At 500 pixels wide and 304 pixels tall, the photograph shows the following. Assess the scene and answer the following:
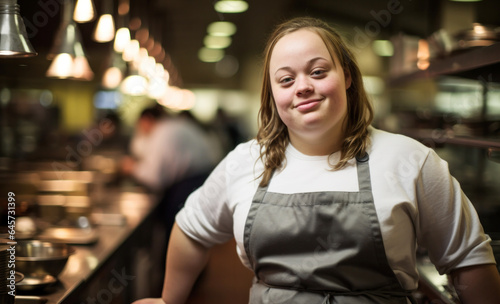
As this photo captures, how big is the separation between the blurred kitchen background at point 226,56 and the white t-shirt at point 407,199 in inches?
21.1

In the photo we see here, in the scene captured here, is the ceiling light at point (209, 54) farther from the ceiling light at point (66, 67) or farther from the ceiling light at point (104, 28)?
the ceiling light at point (66, 67)

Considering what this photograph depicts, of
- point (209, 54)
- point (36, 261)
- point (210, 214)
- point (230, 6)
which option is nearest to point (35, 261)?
point (36, 261)

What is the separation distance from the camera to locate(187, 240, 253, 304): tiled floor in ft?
12.7

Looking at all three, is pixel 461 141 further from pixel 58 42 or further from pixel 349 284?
pixel 58 42

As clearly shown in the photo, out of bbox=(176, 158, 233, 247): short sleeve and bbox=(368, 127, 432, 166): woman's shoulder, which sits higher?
bbox=(368, 127, 432, 166): woman's shoulder

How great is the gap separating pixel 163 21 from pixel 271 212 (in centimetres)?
646

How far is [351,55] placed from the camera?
1.69 m

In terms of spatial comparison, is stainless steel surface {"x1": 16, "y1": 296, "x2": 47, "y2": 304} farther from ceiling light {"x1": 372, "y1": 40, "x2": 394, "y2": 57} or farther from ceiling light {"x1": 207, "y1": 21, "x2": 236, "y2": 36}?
ceiling light {"x1": 372, "y1": 40, "x2": 394, "y2": 57}

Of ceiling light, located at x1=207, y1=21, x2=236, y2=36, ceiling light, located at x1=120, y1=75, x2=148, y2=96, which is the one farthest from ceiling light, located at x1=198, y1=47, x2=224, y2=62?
ceiling light, located at x1=120, y1=75, x2=148, y2=96

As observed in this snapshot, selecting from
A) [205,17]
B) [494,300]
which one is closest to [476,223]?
[494,300]

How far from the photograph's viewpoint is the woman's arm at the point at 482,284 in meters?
1.51

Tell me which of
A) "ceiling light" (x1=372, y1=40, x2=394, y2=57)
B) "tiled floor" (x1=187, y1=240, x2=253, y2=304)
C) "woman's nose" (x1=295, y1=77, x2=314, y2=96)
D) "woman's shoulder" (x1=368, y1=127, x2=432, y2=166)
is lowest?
"tiled floor" (x1=187, y1=240, x2=253, y2=304)

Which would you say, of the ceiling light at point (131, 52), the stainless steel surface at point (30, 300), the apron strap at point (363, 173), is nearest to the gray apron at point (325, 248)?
the apron strap at point (363, 173)

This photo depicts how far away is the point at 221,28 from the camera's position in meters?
9.87
